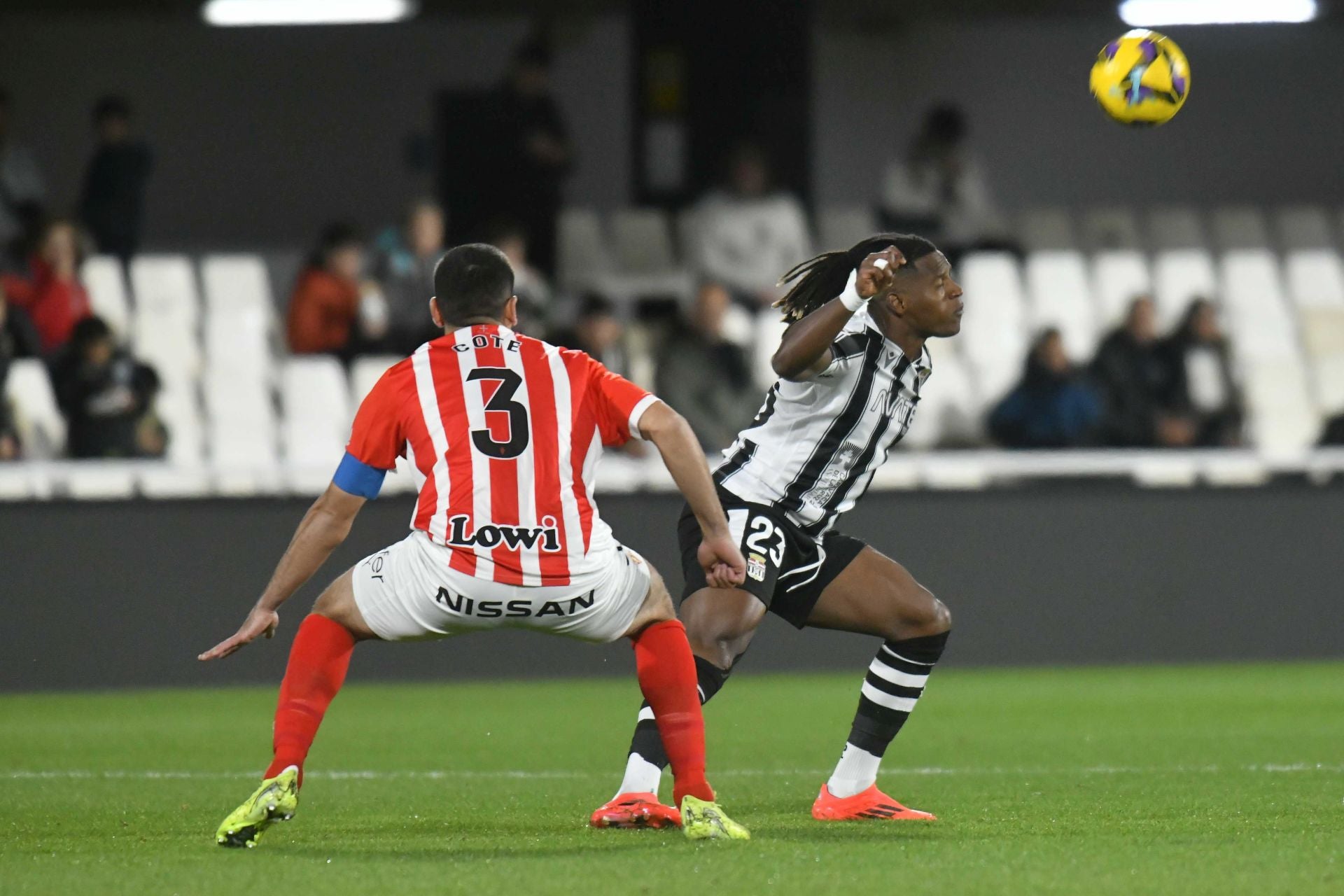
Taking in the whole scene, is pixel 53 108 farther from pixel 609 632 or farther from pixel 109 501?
pixel 609 632

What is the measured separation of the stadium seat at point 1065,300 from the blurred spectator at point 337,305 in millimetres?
4424

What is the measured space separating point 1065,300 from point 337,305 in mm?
5110

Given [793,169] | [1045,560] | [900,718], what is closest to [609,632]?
[900,718]

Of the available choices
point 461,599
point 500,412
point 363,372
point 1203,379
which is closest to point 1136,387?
point 1203,379

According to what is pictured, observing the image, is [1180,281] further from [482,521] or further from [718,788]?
[482,521]

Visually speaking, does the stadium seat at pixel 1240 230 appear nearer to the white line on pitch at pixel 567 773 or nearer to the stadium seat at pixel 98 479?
the stadium seat at pixel 98 479

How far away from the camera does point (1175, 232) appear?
1644 centimetres

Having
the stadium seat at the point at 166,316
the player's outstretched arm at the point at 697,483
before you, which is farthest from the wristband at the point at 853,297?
the stadium seat at the point at 166,316

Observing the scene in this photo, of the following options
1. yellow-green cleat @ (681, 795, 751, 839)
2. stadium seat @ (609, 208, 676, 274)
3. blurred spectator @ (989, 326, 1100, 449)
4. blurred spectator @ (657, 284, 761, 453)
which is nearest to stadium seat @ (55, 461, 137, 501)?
blurred spectator @ (657, 284, 761, 453)

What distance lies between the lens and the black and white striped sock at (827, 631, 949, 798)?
20.3ft

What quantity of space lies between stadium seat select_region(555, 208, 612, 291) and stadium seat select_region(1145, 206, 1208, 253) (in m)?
4.56

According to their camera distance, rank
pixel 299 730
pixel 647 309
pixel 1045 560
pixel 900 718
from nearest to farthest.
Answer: pixel 299 730
pixel 900 718
pixel 1045 560
pixel 647 309

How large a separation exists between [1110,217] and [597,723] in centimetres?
866

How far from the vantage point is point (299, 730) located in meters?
5.30
